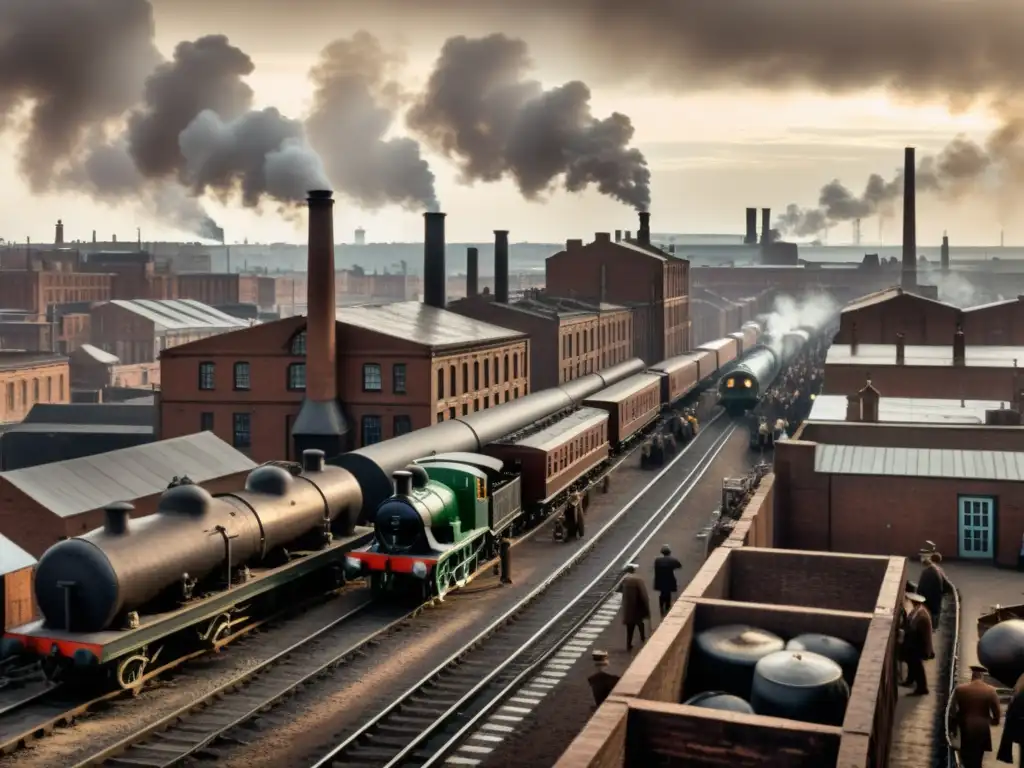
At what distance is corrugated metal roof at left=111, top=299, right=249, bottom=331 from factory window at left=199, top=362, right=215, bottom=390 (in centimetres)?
4143

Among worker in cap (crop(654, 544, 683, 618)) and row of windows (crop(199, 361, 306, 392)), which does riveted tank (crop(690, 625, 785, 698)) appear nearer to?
worker in cap (crop(654, 544, 683, 618))

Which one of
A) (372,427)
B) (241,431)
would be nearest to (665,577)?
(372,427)

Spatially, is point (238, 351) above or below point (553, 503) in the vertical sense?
above

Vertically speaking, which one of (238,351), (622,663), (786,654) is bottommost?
(622,663)

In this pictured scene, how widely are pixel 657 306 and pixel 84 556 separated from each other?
196 ft

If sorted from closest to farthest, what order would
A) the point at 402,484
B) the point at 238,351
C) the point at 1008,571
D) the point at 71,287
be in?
the point at 402,484
the point at 1008,571
the point at 238,351
the point at 71,287

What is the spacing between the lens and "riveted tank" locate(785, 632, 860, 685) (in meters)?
15.6

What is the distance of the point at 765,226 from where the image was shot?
14888 cm

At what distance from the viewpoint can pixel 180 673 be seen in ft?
66.0

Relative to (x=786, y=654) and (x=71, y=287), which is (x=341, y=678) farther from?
(x=71, y=287)

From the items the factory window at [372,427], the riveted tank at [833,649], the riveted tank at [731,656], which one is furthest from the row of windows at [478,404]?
the riveted tank at [833,649]

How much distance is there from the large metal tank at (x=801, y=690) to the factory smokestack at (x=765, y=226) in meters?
135

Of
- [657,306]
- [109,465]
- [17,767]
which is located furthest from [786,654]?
[657,306]

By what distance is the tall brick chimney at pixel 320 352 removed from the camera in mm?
37250
